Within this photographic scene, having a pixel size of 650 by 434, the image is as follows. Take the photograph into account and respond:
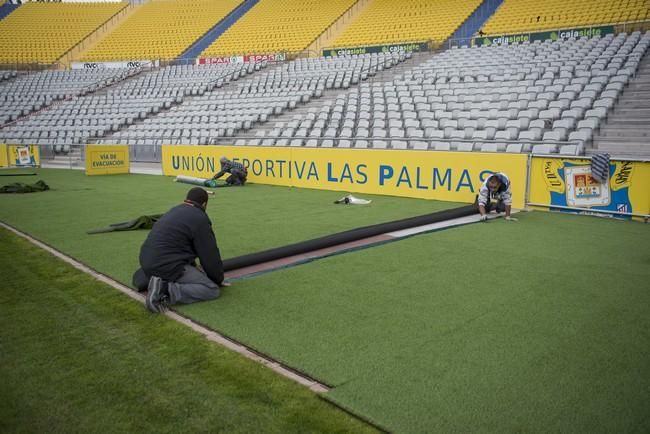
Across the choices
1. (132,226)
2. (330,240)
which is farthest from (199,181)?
(330,240)

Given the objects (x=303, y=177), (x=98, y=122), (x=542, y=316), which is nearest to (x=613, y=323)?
(x=542, y=316)

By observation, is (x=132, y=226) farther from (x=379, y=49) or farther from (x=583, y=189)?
(x=379, y=49)

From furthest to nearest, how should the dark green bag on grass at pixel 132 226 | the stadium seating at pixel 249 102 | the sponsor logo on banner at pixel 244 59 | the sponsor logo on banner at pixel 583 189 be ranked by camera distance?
the sponsor logo on banner at pixel 244 59 < the stadium seating at pixel 249 102 < the sponsor logo on banner at pixel 583 189 < the dark green bag on grass at pixel 132 226

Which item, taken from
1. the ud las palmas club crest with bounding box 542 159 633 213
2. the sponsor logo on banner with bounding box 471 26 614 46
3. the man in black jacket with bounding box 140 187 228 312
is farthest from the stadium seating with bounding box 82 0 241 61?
the man in black jacket with bounding box 140 187 228 312

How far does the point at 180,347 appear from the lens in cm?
399

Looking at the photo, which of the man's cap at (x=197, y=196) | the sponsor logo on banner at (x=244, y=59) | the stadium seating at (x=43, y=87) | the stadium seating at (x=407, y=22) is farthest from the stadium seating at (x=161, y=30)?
the man's cap at (x=197, y=196)

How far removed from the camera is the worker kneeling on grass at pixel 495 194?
9.00 metres

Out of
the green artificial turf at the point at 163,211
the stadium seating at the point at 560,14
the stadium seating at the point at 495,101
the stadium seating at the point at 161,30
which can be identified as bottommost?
the green artificial turf at the point at 163,211

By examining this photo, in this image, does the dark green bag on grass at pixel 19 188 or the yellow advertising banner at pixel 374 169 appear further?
the dark green bag on grass at pixel 19 188

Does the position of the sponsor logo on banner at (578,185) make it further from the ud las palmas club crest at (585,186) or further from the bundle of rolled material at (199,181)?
the bundle of rolled material at (199,181)

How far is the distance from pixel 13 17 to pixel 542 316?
49860 mm

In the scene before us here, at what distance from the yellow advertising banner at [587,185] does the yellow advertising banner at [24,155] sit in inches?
805

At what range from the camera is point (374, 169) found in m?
13.4

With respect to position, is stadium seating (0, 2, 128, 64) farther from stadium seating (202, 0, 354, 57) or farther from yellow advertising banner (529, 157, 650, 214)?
yellow advertising banner (529, 157, 650, 214)
